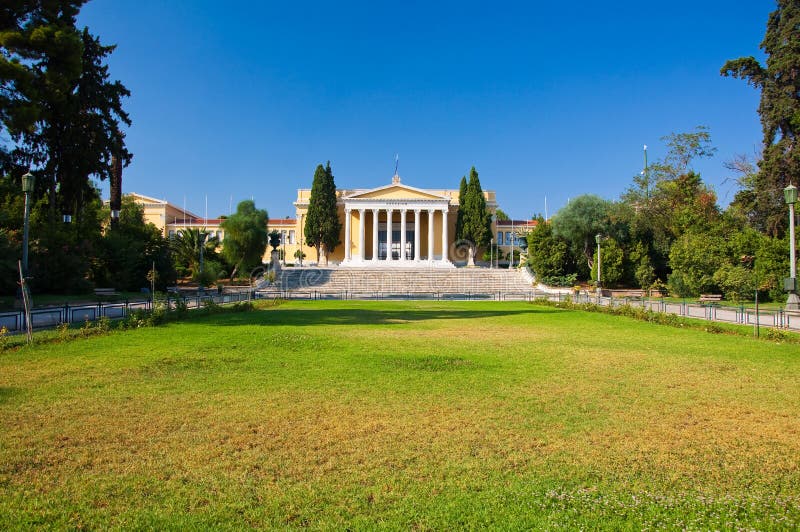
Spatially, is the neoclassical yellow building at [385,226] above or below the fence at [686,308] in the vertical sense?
above

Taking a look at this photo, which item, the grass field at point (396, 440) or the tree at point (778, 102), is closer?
the grass field at point (396, 440)

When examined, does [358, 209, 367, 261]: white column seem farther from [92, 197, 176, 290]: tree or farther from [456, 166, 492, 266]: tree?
[92, 197, 176, 290]: tree

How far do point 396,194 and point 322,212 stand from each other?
8273mm

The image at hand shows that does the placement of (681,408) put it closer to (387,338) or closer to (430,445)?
(430,445)

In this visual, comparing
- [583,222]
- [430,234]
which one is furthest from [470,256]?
[583,222]

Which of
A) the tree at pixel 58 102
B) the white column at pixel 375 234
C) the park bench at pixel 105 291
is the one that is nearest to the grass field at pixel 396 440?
the tree at pixel 58 102

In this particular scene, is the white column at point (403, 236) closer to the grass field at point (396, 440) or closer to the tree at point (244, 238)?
the tree at point (244, 238)

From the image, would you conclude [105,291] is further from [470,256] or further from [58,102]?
[470,256]

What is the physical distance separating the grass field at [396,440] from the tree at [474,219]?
44.0m

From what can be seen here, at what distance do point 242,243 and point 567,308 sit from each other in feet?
99.5

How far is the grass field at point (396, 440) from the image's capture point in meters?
3.57

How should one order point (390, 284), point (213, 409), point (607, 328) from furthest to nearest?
point (390, 284) < point (607, 328) < point (213, 409)

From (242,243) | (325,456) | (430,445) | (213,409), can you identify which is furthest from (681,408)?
(242,243)

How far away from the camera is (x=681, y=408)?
6.18 m
